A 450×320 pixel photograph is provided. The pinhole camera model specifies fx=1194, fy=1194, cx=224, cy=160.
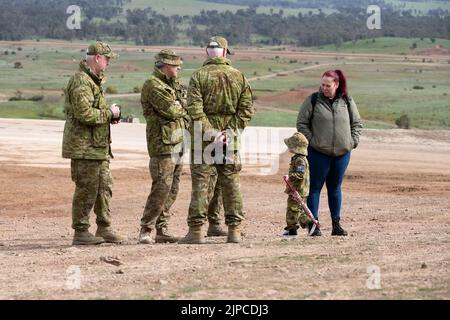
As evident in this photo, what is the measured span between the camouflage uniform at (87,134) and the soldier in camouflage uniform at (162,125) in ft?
1.46

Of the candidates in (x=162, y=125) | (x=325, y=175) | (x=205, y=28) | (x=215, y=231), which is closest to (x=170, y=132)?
(x=162, y=125)

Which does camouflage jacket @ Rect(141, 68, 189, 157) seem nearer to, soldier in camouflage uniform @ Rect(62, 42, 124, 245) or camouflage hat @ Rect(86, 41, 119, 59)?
soldier in camouflage uniform @ Rect(62, 42, 124, 245)

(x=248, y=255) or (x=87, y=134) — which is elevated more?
(x=87, y=134)

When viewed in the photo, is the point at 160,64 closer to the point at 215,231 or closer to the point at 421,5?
the point at 215,231

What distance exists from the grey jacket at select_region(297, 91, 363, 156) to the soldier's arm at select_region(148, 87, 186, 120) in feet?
4.10

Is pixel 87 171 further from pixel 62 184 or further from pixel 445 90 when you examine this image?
pixel 445 90

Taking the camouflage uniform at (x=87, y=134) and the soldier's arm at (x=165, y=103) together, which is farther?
the soldier's arm at (x=165, y=103)

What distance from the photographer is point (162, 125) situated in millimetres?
11852

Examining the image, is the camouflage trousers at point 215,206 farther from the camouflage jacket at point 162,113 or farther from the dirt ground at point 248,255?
the camouflage jacket at point 162,113

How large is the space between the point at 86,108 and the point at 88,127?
11.3 inches

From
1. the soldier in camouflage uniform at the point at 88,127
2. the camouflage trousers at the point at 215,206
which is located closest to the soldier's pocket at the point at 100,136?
the soldier in camouflage uniform at the point at 88,127

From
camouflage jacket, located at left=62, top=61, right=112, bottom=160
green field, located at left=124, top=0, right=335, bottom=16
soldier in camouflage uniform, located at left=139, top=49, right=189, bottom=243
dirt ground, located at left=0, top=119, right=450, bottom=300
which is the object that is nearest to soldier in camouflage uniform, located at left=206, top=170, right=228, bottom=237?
dirt ground, located at left=0, top=119, right=450, bottom=300

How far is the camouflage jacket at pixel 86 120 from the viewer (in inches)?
457

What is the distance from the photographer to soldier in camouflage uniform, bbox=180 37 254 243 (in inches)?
446
